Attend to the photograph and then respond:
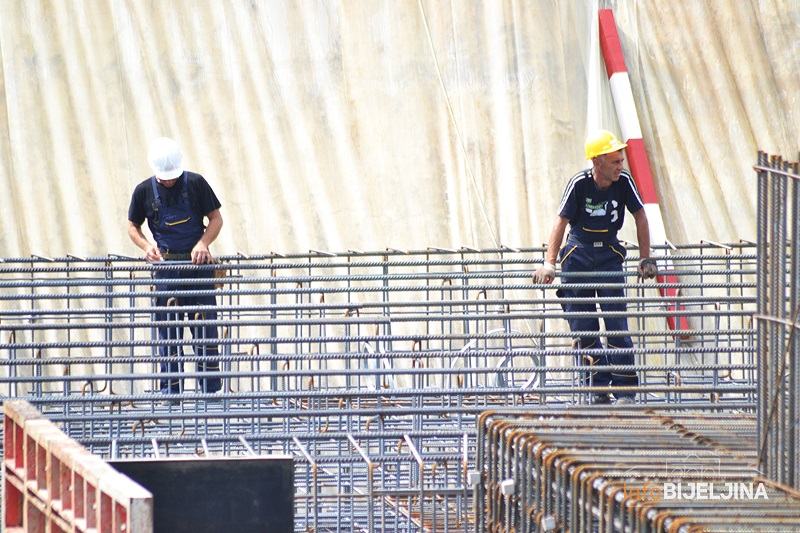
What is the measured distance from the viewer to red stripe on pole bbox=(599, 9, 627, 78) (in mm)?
11445

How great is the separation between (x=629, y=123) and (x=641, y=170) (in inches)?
19.7

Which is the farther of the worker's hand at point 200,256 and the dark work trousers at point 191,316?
the dark work trousers at point 191,316

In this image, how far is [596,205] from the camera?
24.0 feet

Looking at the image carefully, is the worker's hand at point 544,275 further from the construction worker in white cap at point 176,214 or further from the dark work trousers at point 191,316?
the construction worker in white cap at point 176,214

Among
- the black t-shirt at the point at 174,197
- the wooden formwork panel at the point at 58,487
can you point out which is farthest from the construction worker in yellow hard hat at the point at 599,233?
the wooden formwork panel at the point at 58,487

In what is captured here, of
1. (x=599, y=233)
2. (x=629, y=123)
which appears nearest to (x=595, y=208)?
(x=599, y=233)

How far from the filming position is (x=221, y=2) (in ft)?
38.1

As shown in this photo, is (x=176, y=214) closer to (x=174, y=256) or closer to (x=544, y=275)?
(x=174, y=256)

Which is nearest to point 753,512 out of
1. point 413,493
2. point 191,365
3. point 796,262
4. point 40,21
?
point 796,262

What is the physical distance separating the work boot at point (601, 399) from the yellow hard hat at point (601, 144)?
1.50m

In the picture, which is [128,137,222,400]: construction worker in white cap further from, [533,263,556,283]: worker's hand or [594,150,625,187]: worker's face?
[594,150,625,187]: worker's face

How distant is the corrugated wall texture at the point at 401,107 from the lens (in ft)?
37.7

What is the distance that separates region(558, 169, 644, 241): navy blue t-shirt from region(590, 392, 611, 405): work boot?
1.07 metres

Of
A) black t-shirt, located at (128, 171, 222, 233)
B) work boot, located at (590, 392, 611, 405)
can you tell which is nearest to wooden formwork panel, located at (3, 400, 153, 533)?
black t-shirt, located at (128, 171, 222, 233)
